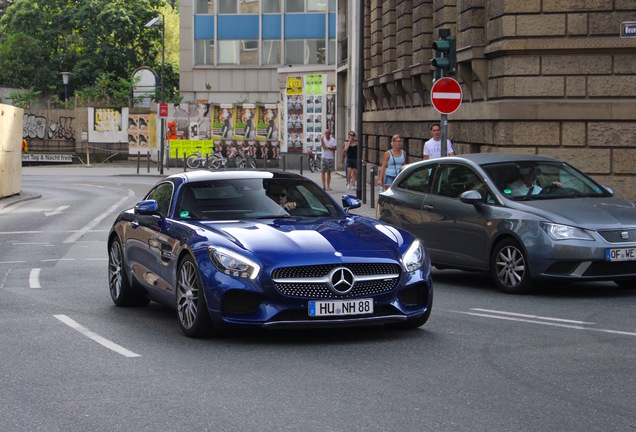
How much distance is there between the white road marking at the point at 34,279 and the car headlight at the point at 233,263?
5230 mm

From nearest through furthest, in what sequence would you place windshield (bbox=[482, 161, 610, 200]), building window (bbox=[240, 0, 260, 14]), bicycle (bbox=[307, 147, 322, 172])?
windshield (bbox=[482, 161, 610, 200])
bicycle (bbox=[307, 147, 322, 172])
building window (bbox=[240, 0, 260, 14])

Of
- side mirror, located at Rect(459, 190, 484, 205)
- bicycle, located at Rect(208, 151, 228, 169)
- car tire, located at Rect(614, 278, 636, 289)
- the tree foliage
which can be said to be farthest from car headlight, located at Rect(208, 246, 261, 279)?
the tree foliage

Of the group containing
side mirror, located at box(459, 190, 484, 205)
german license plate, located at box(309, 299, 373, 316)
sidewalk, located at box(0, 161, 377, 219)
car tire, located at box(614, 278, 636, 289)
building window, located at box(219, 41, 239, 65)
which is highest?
building window, located at box(219, 41, 239, 65)

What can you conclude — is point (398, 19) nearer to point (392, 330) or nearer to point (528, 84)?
point (528, 84)

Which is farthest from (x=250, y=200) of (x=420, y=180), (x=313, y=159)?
(x=313, y=159)

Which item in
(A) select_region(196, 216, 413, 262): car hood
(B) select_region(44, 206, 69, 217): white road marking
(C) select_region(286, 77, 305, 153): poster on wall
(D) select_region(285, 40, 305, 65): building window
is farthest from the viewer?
(D) select_region(285, 40, 305, 65): building window

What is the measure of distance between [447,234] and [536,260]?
65.9 inches

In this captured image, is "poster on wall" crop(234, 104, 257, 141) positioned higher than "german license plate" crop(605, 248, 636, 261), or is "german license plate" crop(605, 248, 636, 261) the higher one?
"poster on wall" crop(234, 104, 257, 141)

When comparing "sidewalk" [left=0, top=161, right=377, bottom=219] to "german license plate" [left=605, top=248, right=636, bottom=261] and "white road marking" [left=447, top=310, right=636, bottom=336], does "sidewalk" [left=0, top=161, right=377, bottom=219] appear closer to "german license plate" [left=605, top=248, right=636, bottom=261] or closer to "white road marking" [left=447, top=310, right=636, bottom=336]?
"german license plate" [left=605, top=248, right=636, bottom=261]

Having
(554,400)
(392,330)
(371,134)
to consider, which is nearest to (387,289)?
(392,330)

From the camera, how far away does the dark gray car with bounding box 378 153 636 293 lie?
1207cm

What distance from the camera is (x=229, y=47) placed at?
7606cm

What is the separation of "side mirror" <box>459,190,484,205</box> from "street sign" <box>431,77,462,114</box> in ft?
18.0

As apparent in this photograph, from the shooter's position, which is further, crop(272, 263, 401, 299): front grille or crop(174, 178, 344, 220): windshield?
crop(174, 178, 344, 220): windshield
